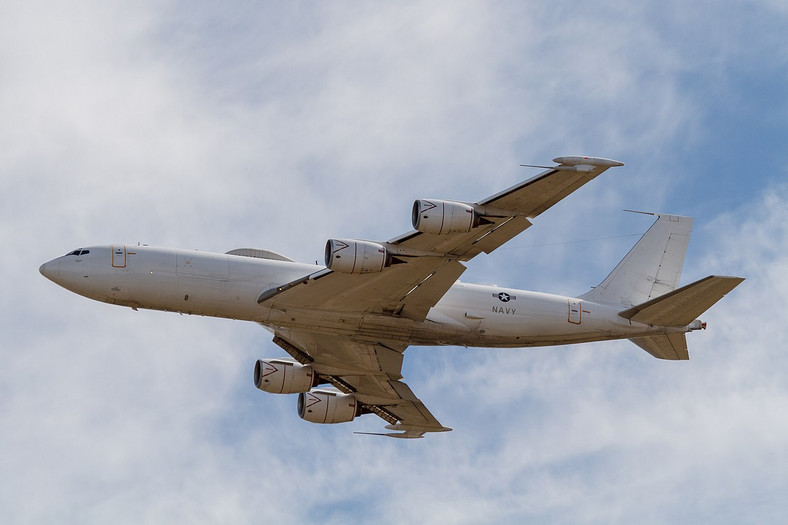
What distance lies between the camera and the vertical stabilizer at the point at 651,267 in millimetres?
60062

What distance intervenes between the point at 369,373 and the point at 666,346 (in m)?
14.4

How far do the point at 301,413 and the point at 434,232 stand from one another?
58.0 feet

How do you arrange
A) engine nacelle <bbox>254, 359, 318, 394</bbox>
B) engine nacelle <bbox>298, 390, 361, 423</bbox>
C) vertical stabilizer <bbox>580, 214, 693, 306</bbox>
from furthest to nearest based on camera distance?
1. engine nacelle <bbox>298, 390, 361, 423</bbox>
2. engine nacelle <bbox>254, 359, 318, 394</bbox>
3. vertical stabilizer <bbox>580, 214, 693, 306</bbox>

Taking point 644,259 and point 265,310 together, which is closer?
point 265,310

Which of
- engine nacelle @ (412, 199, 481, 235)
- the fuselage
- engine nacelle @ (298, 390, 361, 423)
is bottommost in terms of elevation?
engine nacelle @ (298, 390, 361, 423)

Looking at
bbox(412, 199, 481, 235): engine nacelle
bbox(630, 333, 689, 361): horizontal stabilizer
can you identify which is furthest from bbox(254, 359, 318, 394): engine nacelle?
bbox(630, 333, 689, 361): horizontal stabilizer

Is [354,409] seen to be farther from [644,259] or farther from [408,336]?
[644,259]

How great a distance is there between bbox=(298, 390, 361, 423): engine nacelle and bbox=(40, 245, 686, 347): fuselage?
23.0 ft

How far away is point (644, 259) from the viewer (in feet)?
203

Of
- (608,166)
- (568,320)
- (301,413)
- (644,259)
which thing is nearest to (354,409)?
(301,413)

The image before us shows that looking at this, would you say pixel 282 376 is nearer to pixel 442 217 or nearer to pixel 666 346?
pixel 442 217

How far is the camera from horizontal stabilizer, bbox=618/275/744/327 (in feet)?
174

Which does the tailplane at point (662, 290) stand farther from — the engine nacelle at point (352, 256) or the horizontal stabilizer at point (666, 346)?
the engine nacelle at point (352, 256)

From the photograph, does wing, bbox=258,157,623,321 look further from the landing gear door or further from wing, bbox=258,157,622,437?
the landing gear door
